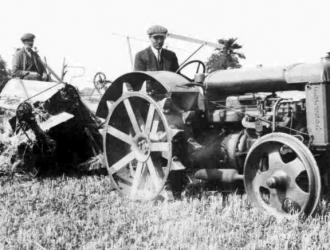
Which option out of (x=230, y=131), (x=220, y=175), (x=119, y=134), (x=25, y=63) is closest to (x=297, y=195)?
(x=220, y=175)

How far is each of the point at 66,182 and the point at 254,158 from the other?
3.00m

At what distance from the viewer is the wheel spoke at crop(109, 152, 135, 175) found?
6027mm

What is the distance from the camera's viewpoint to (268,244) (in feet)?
12.9

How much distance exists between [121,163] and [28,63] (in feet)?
12.1

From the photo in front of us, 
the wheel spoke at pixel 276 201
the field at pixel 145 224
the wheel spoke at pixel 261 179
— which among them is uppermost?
the wheel spoke at pixel 261 179

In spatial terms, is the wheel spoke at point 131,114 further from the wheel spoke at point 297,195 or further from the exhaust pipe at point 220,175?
the wheel spoke at point 297,195

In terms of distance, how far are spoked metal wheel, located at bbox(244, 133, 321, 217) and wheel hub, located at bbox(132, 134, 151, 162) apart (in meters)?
1.32

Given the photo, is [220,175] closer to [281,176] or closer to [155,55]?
[281,176]

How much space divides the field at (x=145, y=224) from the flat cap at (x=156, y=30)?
2483 mm

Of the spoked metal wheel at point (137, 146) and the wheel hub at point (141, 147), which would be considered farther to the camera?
the wheel hub at point (141, 147)

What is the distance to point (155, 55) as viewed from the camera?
23.9ft

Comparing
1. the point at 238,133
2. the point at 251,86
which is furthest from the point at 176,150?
the point at 251,86

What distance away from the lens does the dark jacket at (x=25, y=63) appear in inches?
339

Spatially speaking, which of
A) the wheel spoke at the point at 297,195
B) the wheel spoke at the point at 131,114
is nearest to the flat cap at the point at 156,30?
the wheel spoke at the point at 131,114
